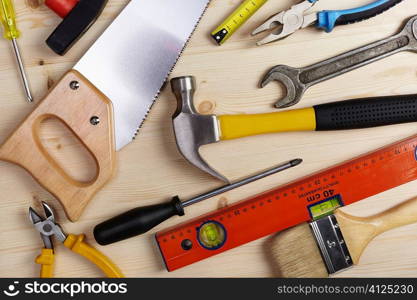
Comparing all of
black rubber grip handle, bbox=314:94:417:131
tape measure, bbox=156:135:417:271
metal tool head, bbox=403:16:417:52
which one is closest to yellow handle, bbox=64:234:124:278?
tape measure, bbox=156:135:417:271

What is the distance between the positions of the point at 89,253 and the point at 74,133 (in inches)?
12.4

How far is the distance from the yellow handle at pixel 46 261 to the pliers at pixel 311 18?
777 millimetres

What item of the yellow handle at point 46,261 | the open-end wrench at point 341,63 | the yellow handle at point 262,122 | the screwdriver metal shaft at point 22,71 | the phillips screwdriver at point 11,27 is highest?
the phillips screwdriver at point 11,27

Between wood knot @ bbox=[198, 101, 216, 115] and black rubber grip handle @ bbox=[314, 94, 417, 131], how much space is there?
27 centimetres

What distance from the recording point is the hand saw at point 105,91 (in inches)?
49.7

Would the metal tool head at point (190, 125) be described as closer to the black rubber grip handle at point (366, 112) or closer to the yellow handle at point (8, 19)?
the black rubber grip handle at point (366, 112)

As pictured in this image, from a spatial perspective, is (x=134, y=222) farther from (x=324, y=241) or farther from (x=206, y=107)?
(x=324, y=241)

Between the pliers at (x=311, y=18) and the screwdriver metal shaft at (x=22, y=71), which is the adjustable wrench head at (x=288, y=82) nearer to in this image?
the pliers at (x=311, y=18)

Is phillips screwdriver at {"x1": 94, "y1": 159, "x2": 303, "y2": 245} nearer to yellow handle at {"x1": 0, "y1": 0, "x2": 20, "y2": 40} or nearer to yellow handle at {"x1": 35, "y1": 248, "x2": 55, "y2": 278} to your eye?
yellow handle at {"x1": 35, "y1": 248, "x2": 55, "y2": 278}

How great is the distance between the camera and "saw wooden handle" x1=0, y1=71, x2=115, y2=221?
49.4 inches

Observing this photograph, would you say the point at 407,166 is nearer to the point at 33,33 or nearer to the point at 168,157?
the point at 168,157

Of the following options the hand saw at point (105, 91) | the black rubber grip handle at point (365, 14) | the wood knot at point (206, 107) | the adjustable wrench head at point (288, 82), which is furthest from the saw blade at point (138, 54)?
the black rubber grip handle at point (365, 14)

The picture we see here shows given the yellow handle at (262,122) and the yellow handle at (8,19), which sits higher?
the yellow handle at (8,19)

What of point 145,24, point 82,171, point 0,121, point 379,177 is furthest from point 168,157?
point 379,177
